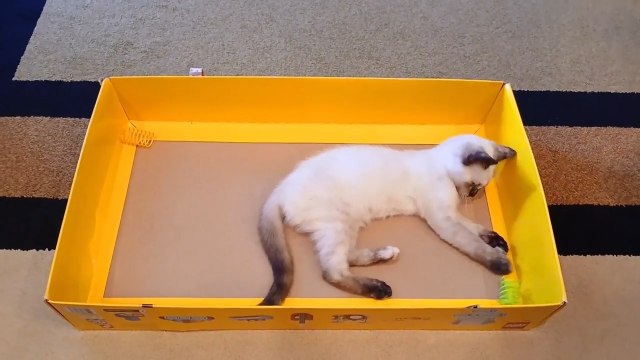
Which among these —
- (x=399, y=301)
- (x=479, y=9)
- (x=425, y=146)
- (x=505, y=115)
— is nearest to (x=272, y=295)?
(x=399, y=301)

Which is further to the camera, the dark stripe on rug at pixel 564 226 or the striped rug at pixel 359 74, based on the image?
the dark stripe on rug at pixel 564 226

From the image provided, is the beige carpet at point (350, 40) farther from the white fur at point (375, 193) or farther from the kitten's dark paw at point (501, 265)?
the kitten's dark paw at point (501, 265)

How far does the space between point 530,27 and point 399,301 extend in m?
1.11

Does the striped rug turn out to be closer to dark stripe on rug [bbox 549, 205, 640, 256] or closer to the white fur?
dark stripe on rug [bbox 549, 205, 640, 256]

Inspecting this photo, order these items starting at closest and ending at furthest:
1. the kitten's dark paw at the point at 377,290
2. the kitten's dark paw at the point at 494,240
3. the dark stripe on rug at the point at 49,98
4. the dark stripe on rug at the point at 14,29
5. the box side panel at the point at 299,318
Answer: the box side panel at the point at 299,318 < the kitten's dark paw at the point at 377,290 < the kitten's dark paw at the point at 494,240 < the dark stripe on rug at the point at 49,98 < the dark stripe on rug at the point at 14,29

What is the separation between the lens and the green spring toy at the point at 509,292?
127 cm

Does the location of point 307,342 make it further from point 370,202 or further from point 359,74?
point 359,74

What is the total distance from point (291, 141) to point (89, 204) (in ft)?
1.69

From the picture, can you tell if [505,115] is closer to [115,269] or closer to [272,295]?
[272,295]

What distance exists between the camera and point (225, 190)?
1.45 meters

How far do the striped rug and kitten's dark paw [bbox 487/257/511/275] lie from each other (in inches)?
5.3

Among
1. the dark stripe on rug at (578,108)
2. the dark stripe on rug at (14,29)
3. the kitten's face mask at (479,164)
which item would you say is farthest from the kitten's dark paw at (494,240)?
the dark stripe on rug at (14,29)

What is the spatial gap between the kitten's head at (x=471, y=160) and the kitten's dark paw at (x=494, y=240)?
0.35ft

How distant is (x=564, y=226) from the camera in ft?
4.78
